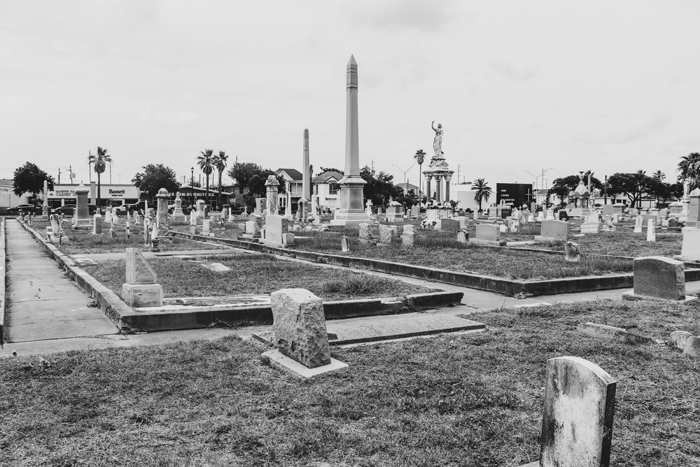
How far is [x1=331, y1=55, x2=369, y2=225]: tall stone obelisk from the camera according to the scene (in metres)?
30.7

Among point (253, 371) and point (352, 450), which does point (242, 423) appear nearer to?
point (352, 450)

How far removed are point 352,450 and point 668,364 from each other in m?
3.68

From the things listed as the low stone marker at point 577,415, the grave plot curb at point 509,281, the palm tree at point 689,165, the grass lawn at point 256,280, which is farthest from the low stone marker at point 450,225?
the palm tree at point 689,165

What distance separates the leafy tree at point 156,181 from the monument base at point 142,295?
92157 millimetres

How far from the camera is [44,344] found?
6.79 m

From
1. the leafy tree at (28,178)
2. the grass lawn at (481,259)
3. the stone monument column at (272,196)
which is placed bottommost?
the grass lawn at (481,259)

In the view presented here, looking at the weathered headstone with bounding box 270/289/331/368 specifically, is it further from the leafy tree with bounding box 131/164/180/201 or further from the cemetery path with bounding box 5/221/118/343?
the leafy tree with bounding box 131/164/180/201

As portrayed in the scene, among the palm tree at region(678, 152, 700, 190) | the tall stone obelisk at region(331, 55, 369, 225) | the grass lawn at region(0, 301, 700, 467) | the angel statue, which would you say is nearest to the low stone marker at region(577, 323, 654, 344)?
the grass lawn at region(0, 301, 700, 467)

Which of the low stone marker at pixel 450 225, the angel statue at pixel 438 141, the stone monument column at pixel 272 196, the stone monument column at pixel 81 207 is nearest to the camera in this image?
the low stone marker at pixel 450 225

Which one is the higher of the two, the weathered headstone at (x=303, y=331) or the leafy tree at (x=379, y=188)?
the leafy tree at (x=379, y=188)

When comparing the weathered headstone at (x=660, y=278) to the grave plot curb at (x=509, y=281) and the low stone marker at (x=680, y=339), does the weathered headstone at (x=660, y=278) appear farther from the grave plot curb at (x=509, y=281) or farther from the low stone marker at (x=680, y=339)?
the low stone marker at (x=680, y=339)

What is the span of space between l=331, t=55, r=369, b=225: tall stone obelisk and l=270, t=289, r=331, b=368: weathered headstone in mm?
25174

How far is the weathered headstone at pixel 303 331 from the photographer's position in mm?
5559

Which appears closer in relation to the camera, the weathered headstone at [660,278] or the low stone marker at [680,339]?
the low stone marker at [680,339]
